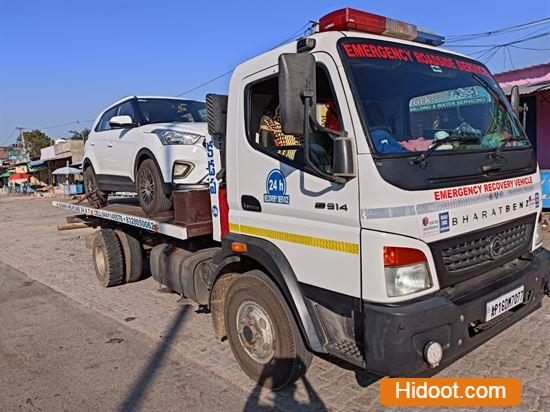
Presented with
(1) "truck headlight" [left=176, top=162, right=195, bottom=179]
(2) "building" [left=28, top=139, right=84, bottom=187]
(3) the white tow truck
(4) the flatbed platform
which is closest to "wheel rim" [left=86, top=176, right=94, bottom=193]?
(4) the flatbed platform

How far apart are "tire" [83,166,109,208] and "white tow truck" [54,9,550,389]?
3.88m

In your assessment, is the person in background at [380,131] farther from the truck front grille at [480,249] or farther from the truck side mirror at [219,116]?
the truck side mirror at [219,116]

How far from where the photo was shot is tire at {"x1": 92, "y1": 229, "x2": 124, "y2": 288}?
6.25 metres

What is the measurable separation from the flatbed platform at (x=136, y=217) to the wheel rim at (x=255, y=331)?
1188 mm

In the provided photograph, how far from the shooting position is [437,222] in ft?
8.10

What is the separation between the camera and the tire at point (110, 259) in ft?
20.5

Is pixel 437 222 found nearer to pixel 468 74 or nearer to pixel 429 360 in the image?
pixel 429 360

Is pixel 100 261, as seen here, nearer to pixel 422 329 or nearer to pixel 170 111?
pixel 170 111

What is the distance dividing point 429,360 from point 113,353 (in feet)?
10.2

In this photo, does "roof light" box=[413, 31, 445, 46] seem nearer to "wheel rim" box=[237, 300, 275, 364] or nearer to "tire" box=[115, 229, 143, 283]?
"wheel rim" box=[237, 300, 275, 364]

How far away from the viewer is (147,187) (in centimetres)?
539

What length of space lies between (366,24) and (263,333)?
2343 mm

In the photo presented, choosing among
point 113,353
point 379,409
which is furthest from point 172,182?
point 379,409

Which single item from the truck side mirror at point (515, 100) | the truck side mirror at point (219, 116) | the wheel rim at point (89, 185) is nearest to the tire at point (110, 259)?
the wheel rim at point (89, 185)
